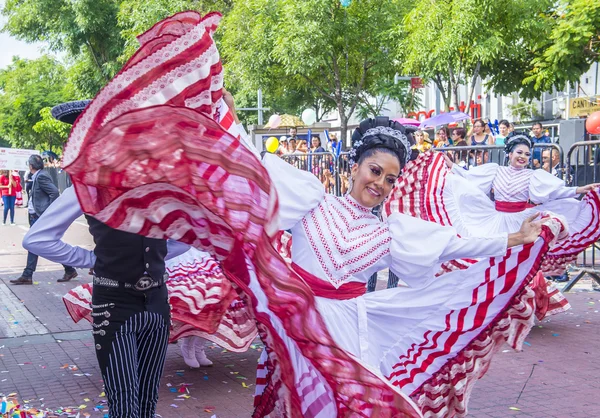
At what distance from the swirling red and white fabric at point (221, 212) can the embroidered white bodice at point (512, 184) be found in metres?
5.76

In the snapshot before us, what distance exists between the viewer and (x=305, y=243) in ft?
11.9

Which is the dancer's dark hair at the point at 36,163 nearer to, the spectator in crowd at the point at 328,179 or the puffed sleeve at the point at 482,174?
the spectator in crowd at the point at 328,179

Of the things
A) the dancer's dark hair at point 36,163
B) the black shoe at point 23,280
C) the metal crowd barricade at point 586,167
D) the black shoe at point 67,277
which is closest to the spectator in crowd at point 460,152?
the metal crowd barricade at point 586,167

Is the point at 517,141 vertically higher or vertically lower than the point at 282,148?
higher

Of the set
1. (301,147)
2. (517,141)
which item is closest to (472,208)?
(517,141)

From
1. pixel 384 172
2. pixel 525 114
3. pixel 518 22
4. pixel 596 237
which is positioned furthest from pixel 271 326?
pixel 525 114

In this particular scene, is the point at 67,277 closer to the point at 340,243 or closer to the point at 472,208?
the point at 472,208

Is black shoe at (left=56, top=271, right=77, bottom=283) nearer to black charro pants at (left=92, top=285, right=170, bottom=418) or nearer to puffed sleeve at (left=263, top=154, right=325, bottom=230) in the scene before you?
black charro pants at (left=92, top=285, right=170, bottom=418)

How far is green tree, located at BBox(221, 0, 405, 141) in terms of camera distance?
24.5 m

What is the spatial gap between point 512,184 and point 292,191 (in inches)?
219

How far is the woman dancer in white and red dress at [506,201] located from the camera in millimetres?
7438

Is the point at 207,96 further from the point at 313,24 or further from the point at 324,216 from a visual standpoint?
the point at 313,24

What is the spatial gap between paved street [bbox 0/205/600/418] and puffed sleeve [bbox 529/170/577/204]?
1.32 metres

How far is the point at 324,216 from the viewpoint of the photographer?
12.1 ft
